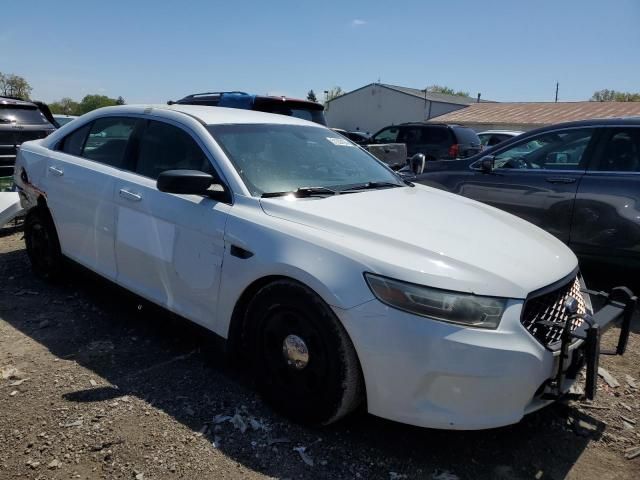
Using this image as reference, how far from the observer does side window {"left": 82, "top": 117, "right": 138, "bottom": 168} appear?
3871 millimetres

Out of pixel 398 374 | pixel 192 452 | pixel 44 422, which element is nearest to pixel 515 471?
pixel 398 374

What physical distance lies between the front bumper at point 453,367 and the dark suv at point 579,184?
2638 mm

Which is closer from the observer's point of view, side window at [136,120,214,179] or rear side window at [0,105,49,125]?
side window at [136,120,214,179]

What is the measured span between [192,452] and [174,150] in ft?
6.30

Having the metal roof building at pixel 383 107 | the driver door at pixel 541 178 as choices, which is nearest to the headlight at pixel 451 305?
the driver door at pixel 541 178

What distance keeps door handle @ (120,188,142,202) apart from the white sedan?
0.01 m

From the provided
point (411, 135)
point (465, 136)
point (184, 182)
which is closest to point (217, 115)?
point (184, 182)

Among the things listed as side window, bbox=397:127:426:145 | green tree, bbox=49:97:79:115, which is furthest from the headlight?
green tree, bbox=49:97:79:115

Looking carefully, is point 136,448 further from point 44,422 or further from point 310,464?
point 310,464

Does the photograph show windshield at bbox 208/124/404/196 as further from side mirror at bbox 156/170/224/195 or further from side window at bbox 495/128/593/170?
side window at bbox 495/128/593/170

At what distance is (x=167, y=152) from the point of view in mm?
3541

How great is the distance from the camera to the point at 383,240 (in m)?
2.48

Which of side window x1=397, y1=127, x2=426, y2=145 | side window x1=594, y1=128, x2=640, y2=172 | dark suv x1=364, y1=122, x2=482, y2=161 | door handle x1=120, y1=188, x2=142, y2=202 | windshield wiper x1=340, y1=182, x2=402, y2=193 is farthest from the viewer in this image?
side window x1=397, y1=127, x2=426, y2=145

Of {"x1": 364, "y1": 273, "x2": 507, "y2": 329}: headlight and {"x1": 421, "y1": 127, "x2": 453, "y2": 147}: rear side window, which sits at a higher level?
{"x1": 421, "y1": 127, "x2": 453, "y2": 147}: rear side window
